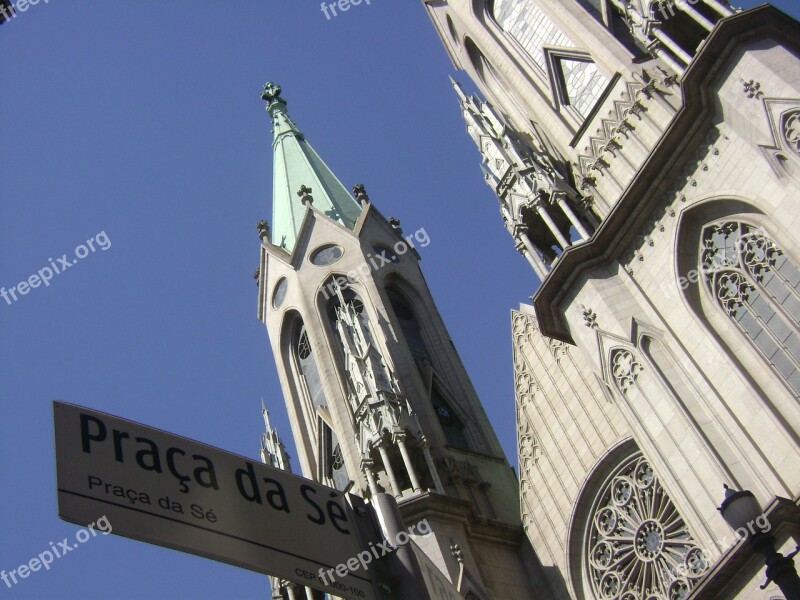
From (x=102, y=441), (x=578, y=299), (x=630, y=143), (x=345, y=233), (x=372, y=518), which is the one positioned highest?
(x=345, y=233)

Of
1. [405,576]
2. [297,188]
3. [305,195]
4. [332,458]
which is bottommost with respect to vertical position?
[405,576]

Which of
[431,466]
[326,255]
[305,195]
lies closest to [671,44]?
[431,466]

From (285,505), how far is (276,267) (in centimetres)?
2570

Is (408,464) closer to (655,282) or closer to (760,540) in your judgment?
(655,282)

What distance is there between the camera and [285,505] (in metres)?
5.70

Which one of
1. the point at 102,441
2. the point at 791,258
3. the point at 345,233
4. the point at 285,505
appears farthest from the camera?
the point at 345,233

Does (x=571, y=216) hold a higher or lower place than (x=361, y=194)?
lower

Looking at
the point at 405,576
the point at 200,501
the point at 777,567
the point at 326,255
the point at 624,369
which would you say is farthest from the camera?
the point at 326,255

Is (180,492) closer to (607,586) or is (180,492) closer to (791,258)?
(791,258)

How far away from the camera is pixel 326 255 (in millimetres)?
30234

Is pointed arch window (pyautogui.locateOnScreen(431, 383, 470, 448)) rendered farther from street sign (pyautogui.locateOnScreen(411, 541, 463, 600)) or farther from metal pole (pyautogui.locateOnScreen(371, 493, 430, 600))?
metal pole (pyautogui.locateOnScreen(371, 493, 430, 600))

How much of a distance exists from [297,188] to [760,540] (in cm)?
2934

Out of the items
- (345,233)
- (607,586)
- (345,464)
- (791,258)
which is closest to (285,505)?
(791,258)

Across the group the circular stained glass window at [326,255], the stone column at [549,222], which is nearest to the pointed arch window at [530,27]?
the stone column at [549,222]
